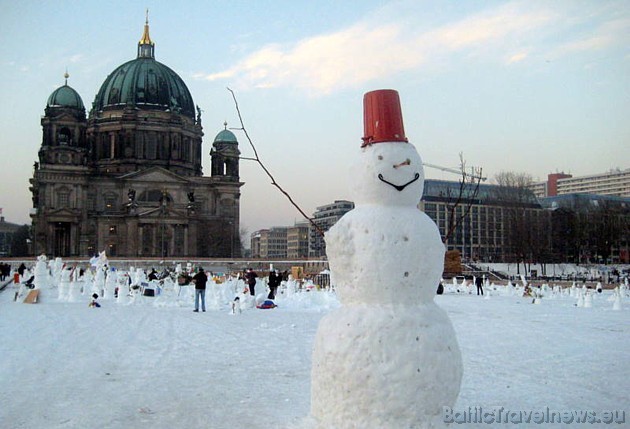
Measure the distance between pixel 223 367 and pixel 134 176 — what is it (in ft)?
264

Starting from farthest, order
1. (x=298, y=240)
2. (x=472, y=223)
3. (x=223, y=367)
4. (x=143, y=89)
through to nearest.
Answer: (x=298, y=240)
(x=472, y=223)
(x=143, y=89)
(x=223, y=367)

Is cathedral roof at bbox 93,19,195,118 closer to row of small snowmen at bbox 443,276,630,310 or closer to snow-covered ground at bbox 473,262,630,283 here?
snow-covered ground at bbox 473,262,630,283

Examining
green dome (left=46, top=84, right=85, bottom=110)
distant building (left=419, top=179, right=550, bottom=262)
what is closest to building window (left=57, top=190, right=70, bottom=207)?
green dome (left=46, top=84, right=85, bottom=110)

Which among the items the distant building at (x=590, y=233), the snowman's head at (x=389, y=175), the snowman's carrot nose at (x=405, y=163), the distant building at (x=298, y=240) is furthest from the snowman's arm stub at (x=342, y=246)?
the distant building at (x=298, y=240)

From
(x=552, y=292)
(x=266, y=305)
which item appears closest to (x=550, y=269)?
(x=552, y=292)

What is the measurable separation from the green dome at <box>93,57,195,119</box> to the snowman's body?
90.2 m

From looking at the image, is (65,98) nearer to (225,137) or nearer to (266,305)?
(225,137)

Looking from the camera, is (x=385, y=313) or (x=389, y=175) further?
(x=389, y=175)

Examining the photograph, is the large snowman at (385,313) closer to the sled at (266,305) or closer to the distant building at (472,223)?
the sled at (266,305)

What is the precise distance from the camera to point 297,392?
30.0 feet

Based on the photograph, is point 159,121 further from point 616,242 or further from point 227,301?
point 227,301

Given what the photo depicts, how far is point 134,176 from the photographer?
87.4m

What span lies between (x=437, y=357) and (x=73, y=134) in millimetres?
88984

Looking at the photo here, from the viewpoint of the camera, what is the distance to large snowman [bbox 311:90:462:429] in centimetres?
570
